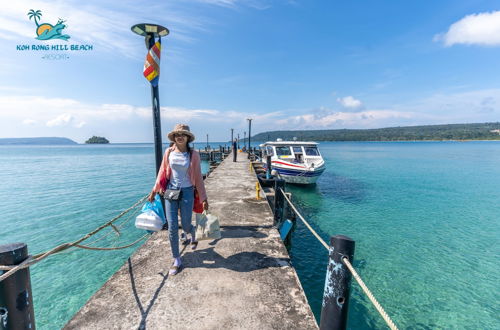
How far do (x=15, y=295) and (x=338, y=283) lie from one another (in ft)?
8.82

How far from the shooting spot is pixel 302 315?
265cm

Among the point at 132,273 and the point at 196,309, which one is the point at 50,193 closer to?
the point at 132,273

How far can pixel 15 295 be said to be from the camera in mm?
1657

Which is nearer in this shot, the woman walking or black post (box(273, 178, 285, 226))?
the woman walking

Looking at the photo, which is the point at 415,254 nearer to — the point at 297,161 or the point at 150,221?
the point at 150,221

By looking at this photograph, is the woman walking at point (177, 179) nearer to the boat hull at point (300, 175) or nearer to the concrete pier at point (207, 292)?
the concrete pier at point (207, 292)

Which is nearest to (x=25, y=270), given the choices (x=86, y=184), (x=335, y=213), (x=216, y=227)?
(x=216, y=227)

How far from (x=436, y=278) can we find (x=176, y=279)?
25.2 feet

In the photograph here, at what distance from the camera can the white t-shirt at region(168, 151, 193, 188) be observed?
3395mm

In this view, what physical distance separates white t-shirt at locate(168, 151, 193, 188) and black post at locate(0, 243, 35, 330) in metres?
1.88

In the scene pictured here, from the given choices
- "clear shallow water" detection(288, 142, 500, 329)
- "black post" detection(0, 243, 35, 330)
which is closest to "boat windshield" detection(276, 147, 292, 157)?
"clear shallow water" detection(288, 142, 500, 329)

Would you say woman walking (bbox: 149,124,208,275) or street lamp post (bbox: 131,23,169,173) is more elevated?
street lamp post (bbox: 131,23,169,173)

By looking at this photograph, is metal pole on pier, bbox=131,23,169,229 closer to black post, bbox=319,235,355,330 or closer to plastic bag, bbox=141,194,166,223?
plastic bag, bbox=141,194,166,223

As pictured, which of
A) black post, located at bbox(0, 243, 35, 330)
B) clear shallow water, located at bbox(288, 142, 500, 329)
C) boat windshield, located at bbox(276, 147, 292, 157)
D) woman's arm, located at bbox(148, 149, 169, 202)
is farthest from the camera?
boat windshield, located at bbox(276, 147, 292, 157)
